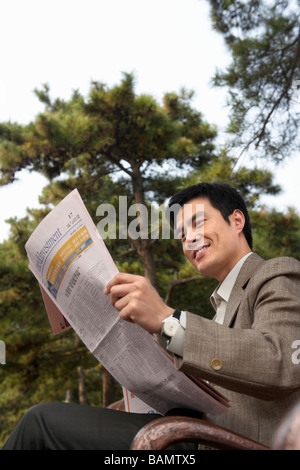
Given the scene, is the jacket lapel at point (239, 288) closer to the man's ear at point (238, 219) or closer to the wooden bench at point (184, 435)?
the man's ear at point (238, 219)

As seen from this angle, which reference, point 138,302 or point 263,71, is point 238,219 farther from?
point 263,71

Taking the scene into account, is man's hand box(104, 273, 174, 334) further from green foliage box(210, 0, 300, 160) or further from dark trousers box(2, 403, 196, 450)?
green foliage box(210, 0, 300, 160)

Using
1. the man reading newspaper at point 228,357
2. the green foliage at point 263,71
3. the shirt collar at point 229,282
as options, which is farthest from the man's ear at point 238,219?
the green foliage at point 263,71

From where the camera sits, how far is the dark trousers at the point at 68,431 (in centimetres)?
89

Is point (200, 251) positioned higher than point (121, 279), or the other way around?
point (200, 251)

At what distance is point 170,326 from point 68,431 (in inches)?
11.9

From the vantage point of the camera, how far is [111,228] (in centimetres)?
632

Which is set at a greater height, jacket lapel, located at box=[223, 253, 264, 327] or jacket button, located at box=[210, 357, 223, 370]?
jacket lapel, located at box=[223, 253, 264, 327]

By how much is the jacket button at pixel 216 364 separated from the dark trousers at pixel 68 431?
0.24 metres

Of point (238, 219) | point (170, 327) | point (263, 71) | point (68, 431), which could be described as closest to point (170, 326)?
point (170, 327)

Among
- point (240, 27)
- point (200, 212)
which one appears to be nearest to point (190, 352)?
point (200, 212)

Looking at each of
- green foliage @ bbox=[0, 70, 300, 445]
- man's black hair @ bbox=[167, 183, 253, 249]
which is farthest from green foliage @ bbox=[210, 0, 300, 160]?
man's black hair @ bbox=[167, 183, 253, 249]

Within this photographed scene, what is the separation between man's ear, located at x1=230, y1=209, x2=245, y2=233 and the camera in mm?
1389

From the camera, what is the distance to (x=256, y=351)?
0.82 meters
